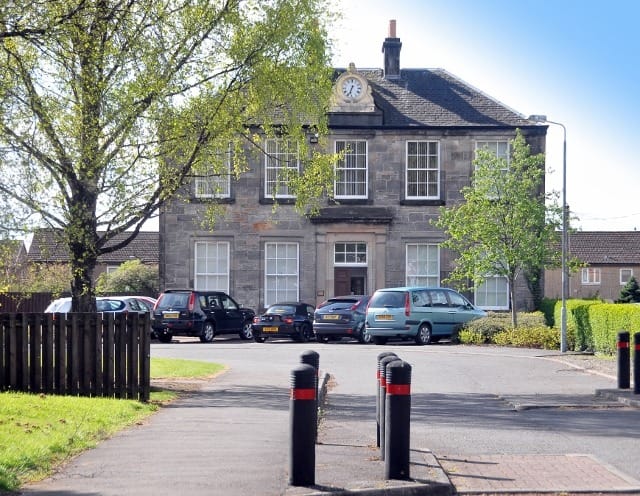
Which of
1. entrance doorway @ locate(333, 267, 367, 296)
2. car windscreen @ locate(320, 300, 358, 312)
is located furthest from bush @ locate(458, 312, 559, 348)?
entrance doorway @ locate(333, 267, 367, 296)

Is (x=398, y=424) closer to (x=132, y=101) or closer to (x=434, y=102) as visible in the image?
(x=132, y=101)

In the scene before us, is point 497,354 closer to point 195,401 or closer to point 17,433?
point 195,401

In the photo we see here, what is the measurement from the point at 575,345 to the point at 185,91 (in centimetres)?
1652

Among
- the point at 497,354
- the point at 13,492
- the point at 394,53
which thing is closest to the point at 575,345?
the point at 497,354

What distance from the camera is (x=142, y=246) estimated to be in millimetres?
67375

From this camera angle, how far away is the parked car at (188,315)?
109 feet

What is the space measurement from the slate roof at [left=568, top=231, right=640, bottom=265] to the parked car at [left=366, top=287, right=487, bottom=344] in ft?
156

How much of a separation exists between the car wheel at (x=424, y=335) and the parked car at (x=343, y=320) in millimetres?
1610

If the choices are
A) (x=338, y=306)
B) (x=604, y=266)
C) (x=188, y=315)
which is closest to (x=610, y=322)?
(x=338, y=306)

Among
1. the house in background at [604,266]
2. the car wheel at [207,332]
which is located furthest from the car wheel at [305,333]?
the house in background at [604,266]

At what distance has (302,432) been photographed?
798cm

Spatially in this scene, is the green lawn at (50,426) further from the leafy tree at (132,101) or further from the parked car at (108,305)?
the parked car at (108,305)

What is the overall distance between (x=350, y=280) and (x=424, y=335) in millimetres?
8844

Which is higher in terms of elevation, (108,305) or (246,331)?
(108,305)
